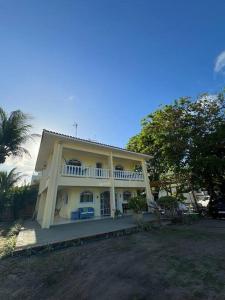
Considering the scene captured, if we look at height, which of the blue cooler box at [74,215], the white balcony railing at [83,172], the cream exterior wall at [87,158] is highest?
the cream exterior wall at [87,158]

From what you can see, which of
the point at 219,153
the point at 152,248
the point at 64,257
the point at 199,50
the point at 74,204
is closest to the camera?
the point at 64,257

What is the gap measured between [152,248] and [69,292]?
13.0ft

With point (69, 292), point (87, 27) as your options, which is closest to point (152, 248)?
point (69, 292)

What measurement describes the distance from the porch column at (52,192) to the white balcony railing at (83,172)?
31.0 inches

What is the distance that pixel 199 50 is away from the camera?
38.5 feet

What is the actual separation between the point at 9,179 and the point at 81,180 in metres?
13.6

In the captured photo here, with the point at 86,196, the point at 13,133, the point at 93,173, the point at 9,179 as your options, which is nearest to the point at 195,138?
the point at 93,173

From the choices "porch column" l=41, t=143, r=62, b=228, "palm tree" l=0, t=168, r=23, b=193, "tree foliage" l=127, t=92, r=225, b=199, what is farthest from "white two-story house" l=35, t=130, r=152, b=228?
"palm tree" l=0, t=168, r=23, b=193

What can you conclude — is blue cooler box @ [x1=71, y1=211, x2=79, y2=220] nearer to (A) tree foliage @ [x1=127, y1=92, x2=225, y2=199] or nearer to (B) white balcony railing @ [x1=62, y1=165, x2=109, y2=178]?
(B) white balcony railing @ [x1=62, y1=165, x2=109, y2=178]

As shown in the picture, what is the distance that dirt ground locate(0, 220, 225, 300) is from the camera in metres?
4.22

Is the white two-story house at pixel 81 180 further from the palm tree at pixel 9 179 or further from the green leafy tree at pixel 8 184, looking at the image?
the palm tree at pixel 9 179

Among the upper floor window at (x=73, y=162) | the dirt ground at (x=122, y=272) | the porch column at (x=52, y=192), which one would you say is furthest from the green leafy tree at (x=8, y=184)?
the dirt ground at (x=122, y=272)

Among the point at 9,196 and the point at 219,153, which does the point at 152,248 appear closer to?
the point at 219,153

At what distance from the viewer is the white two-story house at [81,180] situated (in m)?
12.8
